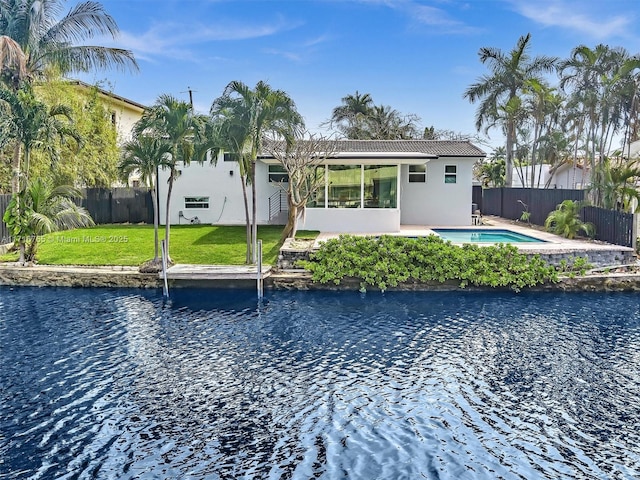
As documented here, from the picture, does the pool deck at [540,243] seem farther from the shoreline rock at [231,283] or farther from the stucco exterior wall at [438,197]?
the shoreline rock at [231,283]

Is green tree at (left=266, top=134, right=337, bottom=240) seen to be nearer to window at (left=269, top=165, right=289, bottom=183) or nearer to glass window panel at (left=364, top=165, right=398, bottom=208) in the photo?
glass window panel at (left=364, top=165, right=398, bottom=208)

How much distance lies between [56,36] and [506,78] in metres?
24.5

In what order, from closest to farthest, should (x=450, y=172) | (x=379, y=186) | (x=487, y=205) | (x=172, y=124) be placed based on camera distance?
(x=172, y=124) → (x=379, y=186) → (x=450, y=172) → (x=487, y=205)

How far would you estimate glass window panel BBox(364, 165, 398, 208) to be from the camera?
20484 mm

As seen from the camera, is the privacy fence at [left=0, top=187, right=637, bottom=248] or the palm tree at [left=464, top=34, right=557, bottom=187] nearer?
the privacy fence at [left=0, top=187, right=637, bottom=248]

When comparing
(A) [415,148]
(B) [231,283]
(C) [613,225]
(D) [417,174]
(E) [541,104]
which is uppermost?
(E) [541,104]

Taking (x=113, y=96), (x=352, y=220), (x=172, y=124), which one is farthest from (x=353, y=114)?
(x=172, y=124)

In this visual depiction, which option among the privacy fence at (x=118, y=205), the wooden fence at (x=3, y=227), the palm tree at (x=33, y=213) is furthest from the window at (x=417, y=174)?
the wooden fence at (x=3, y=227)

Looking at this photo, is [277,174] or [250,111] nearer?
[250,111]

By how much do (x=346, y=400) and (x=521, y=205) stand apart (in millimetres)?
21551

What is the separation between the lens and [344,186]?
67.8ft

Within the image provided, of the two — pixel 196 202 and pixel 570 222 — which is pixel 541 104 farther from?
pixel 196 202

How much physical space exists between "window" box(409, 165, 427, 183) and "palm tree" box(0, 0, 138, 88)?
41.1 feet

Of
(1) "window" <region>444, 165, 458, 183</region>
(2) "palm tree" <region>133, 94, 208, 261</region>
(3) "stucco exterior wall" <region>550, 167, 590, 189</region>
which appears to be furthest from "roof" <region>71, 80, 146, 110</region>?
(3) "stucco exterior wall" <region>550, 167, 590, 189</region>
